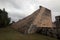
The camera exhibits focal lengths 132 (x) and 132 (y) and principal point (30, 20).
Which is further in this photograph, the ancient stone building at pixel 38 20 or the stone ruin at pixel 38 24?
the ancient stone building at pixel 38 20

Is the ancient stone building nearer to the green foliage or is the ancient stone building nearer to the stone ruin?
the stone ruin

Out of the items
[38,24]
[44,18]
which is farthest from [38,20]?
[44,18]

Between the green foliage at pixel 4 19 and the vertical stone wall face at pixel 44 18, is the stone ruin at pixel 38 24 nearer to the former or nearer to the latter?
the vertical stone wall face at pixel 44 18

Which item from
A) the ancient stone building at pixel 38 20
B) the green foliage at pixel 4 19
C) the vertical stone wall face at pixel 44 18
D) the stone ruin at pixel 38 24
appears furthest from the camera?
the vertical stone wall face at pixel 44 18

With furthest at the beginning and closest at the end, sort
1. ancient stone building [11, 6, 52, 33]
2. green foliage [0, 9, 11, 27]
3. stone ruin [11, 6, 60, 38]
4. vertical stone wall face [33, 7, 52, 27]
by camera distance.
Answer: vertical stone wall face [33, 7, 52, 27], green foliage [0, 9, 11, 27], ancient stone building [11, 6, 52, 33], stone ruin [11, 6, 60, 38]

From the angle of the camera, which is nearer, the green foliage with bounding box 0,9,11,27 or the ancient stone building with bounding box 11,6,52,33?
the ancient stone building with bounding box 11,6,52,33

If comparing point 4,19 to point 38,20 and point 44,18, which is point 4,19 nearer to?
point 38,20

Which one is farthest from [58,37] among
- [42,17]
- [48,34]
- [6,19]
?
[6,19]

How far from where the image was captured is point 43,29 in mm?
18203

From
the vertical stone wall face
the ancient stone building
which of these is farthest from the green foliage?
the vertical stone wall face

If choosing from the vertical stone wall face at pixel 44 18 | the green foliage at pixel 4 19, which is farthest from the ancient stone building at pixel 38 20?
the green foliage at pixel 4 19

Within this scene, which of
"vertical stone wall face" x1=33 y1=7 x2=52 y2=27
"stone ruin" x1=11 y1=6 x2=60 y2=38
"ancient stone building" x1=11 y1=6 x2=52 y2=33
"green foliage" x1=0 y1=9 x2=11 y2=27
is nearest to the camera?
"stone ruin" x1=11 y1=6 x2=60 y2=38

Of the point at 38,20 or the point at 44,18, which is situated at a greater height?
the point at 44,18

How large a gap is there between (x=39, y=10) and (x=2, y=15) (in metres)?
6.31
